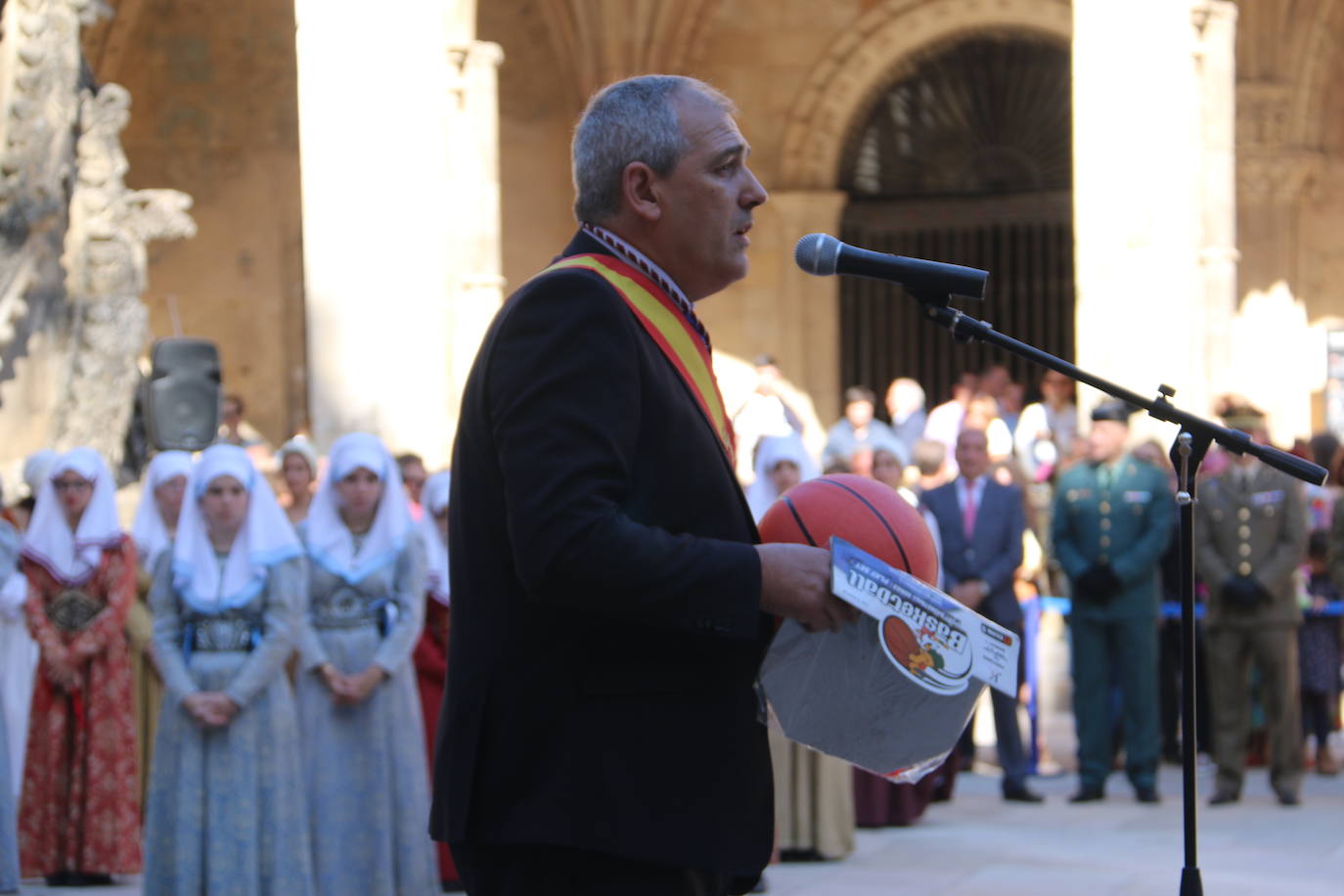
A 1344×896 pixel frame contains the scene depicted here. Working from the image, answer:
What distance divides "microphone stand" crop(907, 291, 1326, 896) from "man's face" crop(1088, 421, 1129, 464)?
640 cm

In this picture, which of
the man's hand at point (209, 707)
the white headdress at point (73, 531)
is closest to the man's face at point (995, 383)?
the white headdress at point (73, 531)

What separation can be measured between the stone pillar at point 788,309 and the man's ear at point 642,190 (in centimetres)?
1593

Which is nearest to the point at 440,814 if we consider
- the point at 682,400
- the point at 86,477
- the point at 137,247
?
the point at 682,400

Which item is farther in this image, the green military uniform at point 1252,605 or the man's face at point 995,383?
the man's face at point 995,383

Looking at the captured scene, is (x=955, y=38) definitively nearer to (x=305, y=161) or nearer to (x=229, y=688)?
(x=305, y=161)

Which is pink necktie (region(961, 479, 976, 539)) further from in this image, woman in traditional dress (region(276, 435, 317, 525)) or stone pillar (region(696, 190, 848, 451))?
stone pillar (region(696, 190, 848, 451))

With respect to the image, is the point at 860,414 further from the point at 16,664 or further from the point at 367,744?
the point at 367,744

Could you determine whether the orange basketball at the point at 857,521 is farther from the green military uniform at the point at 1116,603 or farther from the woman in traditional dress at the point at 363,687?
the green military uniform at the point at 1116,603

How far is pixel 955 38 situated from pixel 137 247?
27.8ft

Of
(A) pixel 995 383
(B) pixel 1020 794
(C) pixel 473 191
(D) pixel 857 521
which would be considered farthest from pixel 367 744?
(A) pixel 995 383

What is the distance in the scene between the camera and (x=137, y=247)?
1348cm

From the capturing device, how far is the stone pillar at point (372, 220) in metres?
10.7

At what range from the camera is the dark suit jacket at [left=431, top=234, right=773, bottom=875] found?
2.55m

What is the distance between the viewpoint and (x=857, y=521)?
283 centimetres
